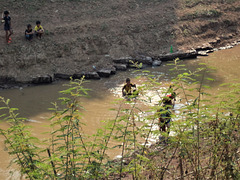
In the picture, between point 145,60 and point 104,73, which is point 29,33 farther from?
point 145,60

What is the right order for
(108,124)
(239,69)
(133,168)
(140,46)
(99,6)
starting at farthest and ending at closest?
1. (99,6)
2. (140,46)
3. (239,69)
4. (108,124)
5. (133,168)

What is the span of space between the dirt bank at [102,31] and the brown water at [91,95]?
1.05 metres

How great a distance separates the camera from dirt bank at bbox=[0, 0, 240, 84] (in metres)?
12.7

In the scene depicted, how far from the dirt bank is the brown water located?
105 cm

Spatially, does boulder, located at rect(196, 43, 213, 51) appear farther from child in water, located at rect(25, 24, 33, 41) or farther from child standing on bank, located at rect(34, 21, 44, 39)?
child in water, located at rect(25, 24, 33, 41)

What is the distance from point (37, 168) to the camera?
3377mm

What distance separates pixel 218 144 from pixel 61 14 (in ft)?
44.8

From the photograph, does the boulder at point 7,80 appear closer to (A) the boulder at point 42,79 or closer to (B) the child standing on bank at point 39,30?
(A) the boulder at point 42,79

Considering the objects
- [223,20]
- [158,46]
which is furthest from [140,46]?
[223,20]

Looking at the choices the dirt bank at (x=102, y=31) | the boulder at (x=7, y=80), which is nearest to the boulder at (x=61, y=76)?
the dirt bank at (x=102, y=31)

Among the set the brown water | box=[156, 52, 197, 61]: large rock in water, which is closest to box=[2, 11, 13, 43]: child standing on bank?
the brown water

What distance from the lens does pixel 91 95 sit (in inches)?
423

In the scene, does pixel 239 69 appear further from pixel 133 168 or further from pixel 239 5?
pixel 133 168

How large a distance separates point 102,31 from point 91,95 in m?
4.94
